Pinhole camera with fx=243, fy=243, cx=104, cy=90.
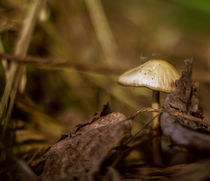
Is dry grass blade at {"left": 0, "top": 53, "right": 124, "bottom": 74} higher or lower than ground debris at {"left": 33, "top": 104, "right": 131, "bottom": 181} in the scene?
higher

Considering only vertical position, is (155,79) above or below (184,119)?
above

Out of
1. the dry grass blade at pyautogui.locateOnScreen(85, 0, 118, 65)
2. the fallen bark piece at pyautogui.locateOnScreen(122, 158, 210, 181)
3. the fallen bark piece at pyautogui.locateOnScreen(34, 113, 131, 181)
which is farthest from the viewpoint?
the dry grass blade at pyautogui.locateOnScreen(85, 0, 118, 65)

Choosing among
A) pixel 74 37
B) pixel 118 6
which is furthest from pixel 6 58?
pixel 118 6

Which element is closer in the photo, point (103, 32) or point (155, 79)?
point (155, 79)

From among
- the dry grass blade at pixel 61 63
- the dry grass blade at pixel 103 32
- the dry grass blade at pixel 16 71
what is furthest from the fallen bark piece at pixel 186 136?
the dry grass blade at pixel 103 32

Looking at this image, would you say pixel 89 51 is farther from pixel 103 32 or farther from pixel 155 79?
pixel 155 79

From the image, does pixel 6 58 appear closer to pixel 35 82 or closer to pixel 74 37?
pixel 35 82

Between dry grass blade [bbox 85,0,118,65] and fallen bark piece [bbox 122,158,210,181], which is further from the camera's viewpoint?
dry grass blade [bbox 85,0,118,65]

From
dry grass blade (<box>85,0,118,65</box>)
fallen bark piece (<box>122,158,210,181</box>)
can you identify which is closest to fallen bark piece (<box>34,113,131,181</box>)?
fallen bark piece (<box>122,158,210,181</box>)

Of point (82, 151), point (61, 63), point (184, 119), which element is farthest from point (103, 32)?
point (82, 151)

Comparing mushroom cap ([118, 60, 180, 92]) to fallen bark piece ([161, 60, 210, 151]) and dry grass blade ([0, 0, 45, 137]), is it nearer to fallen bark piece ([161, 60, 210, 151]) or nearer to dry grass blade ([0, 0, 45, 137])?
fallen bark piece ([161, 60, 210, 151])
